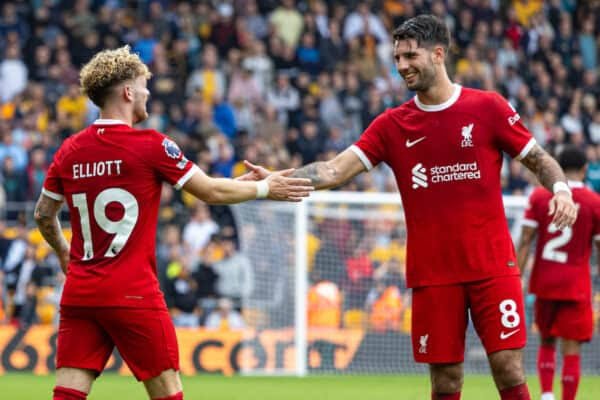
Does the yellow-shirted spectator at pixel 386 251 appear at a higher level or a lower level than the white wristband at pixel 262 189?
higher

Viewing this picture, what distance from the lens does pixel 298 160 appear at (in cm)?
1938

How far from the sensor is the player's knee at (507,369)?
6.97 metres

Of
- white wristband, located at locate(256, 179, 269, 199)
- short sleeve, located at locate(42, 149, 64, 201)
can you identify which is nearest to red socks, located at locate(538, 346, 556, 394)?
white wristband, located at locate(256, 179, 269, 199)

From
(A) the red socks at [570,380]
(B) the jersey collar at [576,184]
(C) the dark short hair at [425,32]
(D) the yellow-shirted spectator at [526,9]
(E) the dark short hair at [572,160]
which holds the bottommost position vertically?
(A) the red socks at [570,380]

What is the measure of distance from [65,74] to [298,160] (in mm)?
4020

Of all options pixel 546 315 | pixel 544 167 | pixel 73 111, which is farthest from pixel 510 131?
pixel 73 111

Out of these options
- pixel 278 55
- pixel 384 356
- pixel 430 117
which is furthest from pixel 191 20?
pixel 430 117

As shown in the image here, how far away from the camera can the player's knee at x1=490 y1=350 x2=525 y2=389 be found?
697 cm

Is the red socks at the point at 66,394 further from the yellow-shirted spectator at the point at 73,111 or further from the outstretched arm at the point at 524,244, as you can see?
the yellow-shirted spectator at the point at 73,111

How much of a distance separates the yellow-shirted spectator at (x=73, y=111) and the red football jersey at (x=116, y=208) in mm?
12725

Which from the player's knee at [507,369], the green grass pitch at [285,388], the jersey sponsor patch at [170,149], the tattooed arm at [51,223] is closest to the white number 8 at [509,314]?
the player's knee at [507,369]

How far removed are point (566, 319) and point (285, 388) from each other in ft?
13.9

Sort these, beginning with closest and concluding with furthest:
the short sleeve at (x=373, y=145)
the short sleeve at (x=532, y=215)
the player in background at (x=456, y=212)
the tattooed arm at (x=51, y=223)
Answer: the tattooed arm at (x=51, y=223) < the player in background at (x=456, y=212) < the short sleeve at (x=373, y=145) < the short sleeve at (x=532, y=215)

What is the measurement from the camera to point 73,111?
19.0 metres
